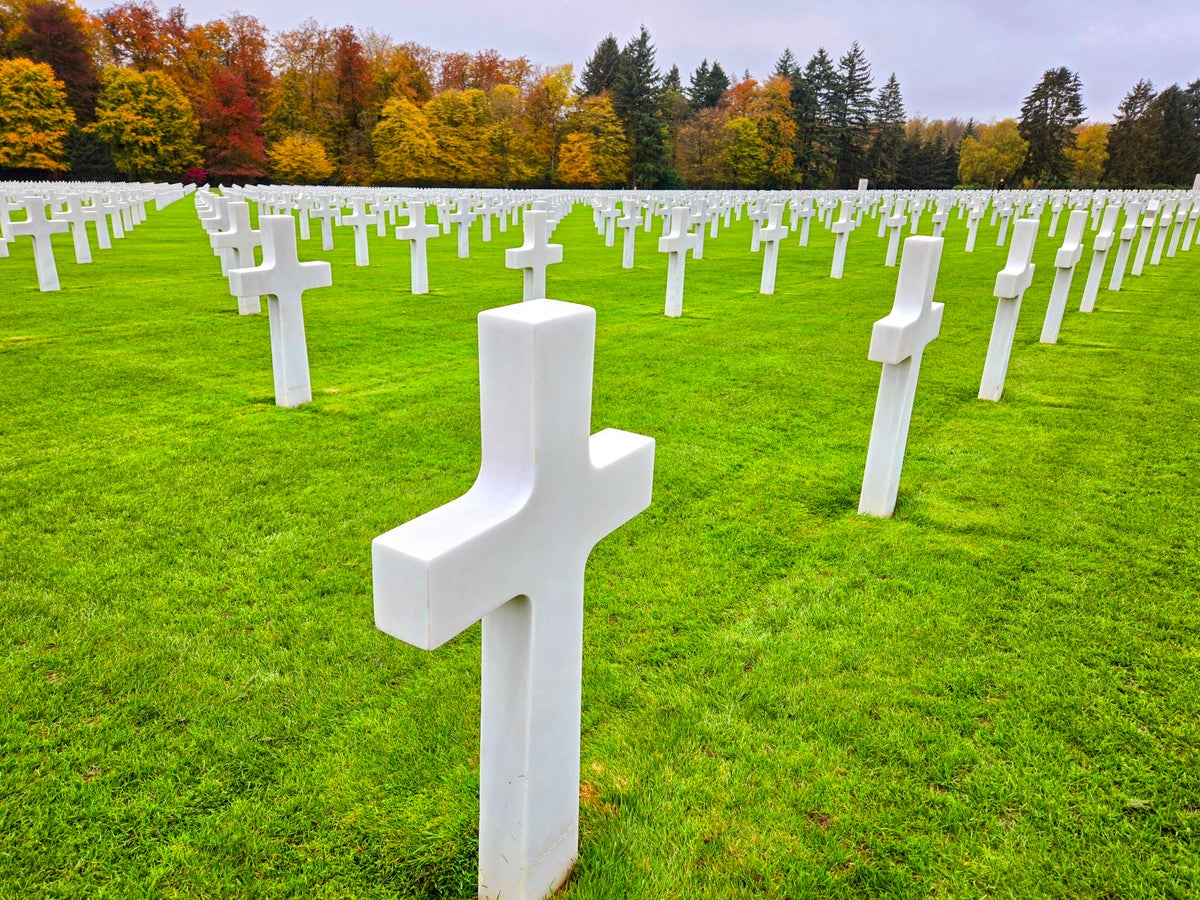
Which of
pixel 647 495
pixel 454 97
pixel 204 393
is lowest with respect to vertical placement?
pixel 204 393

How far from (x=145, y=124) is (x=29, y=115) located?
564 cm

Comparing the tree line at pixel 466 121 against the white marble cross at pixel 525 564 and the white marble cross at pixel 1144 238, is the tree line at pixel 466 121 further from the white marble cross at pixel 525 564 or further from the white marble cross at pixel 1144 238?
the white marble cross at pixel 525 564

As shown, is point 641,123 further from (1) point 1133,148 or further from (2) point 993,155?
(1) point 1133,148

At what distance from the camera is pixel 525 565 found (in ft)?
4.57

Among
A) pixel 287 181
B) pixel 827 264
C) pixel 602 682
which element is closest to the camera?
pixel 602 682

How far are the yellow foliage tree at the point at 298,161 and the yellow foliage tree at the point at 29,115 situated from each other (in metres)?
11.9

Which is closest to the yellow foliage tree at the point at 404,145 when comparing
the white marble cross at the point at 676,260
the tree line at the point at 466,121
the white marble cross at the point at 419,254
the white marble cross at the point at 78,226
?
the tree line at the point at 466,121

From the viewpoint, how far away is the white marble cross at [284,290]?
5410mm

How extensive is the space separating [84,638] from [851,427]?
4826mm

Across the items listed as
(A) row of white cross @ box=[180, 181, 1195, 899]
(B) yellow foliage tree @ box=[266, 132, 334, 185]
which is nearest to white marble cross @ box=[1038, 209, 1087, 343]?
(A) row of white cross @ box=[180, 181, 1195, 899]

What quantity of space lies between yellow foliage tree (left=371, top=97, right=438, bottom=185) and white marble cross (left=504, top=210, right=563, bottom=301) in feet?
153

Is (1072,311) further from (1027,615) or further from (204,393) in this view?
(204,393)

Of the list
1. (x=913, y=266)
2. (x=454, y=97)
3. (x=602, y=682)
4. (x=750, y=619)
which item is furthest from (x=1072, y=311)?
(x=454, y=97)

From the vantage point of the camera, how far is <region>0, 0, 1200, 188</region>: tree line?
4625 centimetres
